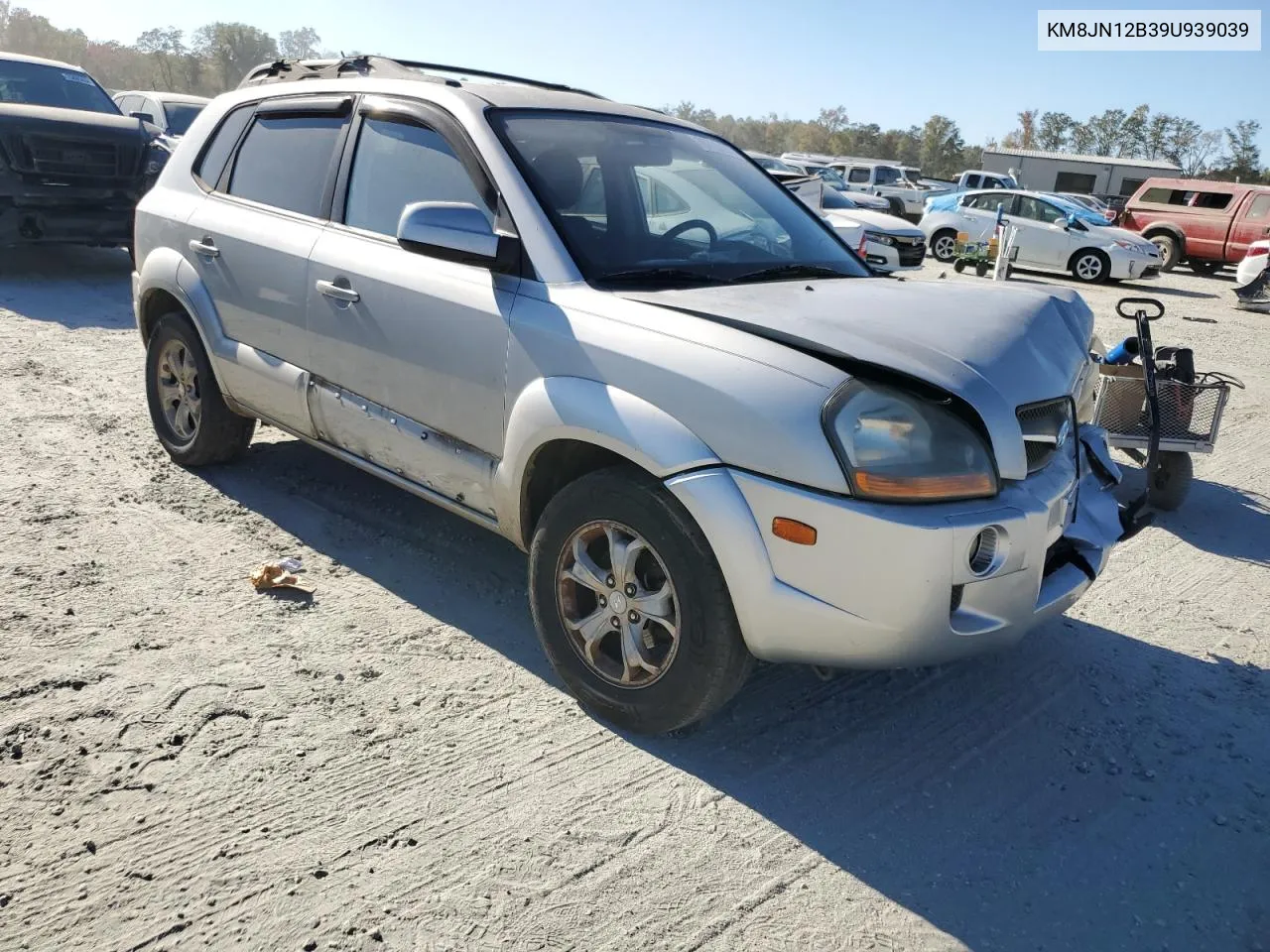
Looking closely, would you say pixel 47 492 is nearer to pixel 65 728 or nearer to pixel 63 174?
pixel 65 728

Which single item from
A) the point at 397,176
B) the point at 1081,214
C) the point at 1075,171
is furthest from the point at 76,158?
the point at 1075,171

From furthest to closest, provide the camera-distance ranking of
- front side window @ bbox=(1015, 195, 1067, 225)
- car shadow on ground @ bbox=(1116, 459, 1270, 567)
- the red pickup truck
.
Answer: the red pickup truck
front side window @ bbox=(1015, 195, 1067, 225)
car shadow on ground @ bbox=(1116, 459, 1270, 567)

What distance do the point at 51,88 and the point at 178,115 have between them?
12.2ft

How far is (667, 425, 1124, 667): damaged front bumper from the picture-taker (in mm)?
2488

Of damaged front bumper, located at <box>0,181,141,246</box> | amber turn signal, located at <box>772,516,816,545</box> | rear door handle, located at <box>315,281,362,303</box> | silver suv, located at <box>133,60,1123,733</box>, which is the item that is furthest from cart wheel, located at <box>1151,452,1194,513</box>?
damaged front bumper, located at <box>0,181,141,246</box>

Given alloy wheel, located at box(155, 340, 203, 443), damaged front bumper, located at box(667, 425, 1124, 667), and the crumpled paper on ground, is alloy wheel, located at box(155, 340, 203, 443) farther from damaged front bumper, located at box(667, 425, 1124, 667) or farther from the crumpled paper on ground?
damaged front bumper, located at box(667, 425, 1124, 667)

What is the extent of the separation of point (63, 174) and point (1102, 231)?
16718mm

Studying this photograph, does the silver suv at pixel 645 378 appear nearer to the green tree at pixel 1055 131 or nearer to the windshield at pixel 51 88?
the windshield at pixel 51 88

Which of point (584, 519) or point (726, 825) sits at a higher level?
point (584, 519)

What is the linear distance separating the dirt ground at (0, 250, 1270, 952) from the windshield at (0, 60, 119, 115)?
27.7ft

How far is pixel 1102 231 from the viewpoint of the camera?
1833 cm

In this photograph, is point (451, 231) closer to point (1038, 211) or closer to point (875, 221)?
point (875, 221)

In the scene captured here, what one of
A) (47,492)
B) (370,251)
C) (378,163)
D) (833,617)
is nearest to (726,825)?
(833,617)

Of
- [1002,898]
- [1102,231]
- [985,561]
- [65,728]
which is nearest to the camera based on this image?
[1002,898]
